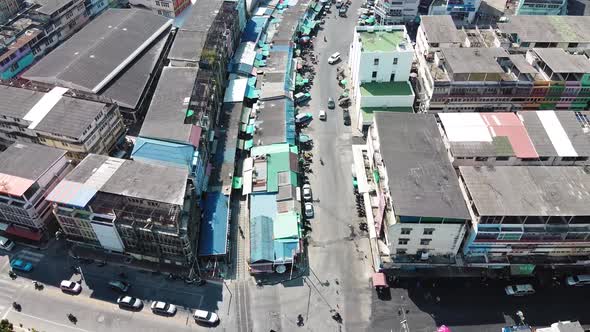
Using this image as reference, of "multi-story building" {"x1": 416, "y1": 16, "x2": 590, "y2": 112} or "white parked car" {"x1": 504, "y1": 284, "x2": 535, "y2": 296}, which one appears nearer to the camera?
"white parked car" {"x1": 504, "y1": 284, "x2": 535, "y2": 296}

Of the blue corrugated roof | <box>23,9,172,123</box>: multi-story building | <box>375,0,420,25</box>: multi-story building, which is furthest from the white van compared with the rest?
<box>375,0,420,25</box>: multi-story building

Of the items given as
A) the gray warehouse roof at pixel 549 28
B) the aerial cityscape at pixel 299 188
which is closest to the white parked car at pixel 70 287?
the aerial cityscape at pixel 299 188

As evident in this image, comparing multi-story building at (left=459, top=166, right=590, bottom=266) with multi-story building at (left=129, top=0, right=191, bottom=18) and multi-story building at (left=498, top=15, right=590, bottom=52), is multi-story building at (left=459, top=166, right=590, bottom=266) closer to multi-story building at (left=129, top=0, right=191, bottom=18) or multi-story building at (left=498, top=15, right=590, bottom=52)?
multi-story building at (left=498, top=15, right=590, bottom=52)

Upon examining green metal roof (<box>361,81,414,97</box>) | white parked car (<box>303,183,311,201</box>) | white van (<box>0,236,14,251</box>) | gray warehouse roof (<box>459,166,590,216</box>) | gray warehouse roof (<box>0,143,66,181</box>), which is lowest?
white van (<box>0,236,14,251</box>)

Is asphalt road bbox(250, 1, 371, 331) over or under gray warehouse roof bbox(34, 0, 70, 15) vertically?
under

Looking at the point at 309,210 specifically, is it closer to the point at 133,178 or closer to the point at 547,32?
the point at 133,178

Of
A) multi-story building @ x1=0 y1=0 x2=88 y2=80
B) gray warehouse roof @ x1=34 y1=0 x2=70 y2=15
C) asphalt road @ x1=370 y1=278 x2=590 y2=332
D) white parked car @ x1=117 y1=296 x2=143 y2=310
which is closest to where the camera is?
asphalt road @ x1=370 y1=278 x2=590 y2=332

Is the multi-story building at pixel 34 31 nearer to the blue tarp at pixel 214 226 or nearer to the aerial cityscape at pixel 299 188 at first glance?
the aerial cityscape at pixel 299 188
